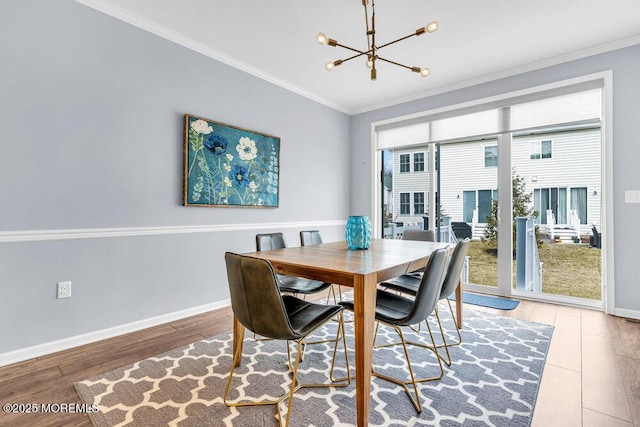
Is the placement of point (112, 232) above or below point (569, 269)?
above

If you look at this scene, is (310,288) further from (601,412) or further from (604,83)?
(604,83)

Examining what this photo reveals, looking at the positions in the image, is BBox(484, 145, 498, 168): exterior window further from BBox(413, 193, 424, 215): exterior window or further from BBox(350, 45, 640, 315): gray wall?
BBox(350, 45, 640, 315): gray wall

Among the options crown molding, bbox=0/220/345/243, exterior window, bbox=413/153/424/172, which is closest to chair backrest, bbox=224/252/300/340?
crown molding, bbox=0/220/345/243

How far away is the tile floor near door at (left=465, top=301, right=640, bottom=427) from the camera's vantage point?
5.12ft

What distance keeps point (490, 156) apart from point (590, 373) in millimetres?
2630

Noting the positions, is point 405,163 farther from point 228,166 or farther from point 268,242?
point 268,242

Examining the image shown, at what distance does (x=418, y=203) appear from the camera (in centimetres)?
452

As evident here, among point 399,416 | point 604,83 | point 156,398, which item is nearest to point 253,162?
point 156,398

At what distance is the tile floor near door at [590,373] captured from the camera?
1562mm

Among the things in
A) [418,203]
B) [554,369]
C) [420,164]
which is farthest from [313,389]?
[420,164]

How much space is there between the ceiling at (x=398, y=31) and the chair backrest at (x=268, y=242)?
1840 millimetres

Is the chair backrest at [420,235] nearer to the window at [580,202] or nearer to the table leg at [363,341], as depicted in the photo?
the window at [580,202]

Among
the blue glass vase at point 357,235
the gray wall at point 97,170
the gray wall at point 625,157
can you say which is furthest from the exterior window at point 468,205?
the gray wall at point 97,170

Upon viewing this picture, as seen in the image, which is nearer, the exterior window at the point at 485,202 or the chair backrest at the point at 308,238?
the chair backrest at the point at 308,238
